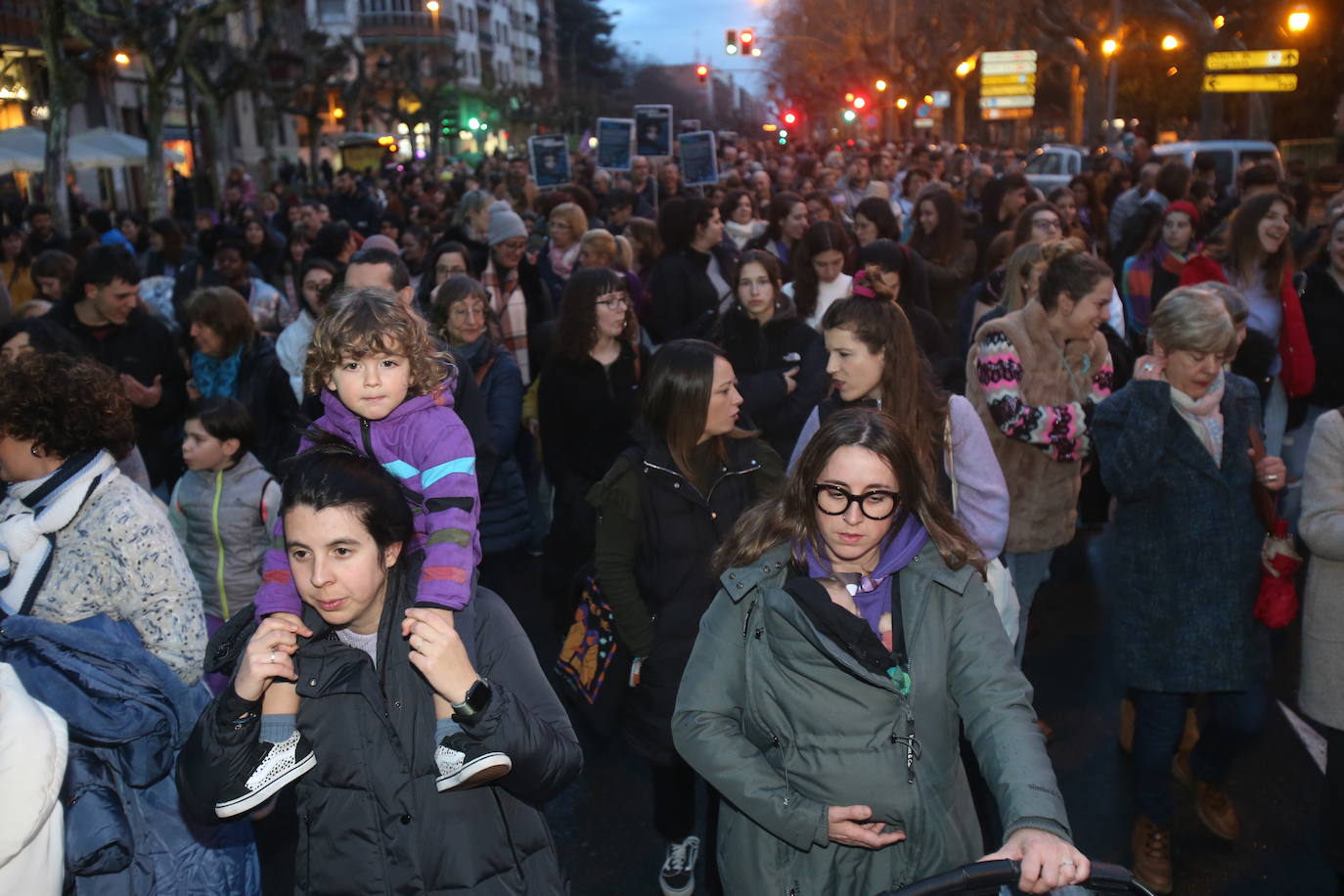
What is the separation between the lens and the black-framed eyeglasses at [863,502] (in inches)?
107

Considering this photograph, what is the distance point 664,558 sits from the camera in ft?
12.8

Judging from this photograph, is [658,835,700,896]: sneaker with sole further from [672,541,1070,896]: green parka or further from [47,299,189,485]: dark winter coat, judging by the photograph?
[47,299,189,485]: dark winter coat

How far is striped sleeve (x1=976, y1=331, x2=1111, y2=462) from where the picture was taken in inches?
182

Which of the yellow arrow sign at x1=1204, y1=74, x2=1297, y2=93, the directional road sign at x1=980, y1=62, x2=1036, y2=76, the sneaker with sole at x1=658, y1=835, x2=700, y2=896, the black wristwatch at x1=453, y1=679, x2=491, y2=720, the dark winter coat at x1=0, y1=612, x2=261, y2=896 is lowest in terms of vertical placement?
the sneaker with sole at x1=658, y1=835, x2=700, y2=896

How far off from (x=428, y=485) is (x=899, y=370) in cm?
178

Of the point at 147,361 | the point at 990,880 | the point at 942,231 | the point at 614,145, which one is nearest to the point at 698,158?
the point at 614,145

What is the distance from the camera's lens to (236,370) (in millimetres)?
6402

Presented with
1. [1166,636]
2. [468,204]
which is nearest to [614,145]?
[468,204]

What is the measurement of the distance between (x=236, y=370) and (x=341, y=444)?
3942mm

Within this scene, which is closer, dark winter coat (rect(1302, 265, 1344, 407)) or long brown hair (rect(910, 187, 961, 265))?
dark winter coat (rect(1302, 265, 1344, 407))

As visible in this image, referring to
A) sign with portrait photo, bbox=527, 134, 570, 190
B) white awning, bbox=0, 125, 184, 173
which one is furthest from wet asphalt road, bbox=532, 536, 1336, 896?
white awning, bbox=0, 125, 184, 173

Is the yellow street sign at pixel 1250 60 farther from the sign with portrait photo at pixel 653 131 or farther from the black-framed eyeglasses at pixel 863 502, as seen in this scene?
the black-framed eyeglasses at pixel 863 502

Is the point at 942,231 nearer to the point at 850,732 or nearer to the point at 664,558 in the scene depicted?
the point at 664,558

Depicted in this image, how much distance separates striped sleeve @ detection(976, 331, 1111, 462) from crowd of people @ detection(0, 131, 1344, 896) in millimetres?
16
